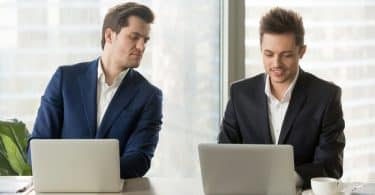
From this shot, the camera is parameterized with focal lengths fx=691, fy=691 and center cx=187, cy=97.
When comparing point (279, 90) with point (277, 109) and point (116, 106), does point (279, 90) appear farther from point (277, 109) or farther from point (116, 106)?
point (116, 106)

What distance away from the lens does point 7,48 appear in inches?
166

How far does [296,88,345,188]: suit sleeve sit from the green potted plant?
1.54m

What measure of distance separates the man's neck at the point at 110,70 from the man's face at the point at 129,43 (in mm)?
21

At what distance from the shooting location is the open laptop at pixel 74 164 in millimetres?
2557

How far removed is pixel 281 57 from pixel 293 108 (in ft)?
0.80

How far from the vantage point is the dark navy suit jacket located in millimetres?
3020

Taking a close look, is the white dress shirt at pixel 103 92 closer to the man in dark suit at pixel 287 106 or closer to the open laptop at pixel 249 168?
the man in dark suit at pixel 287 106

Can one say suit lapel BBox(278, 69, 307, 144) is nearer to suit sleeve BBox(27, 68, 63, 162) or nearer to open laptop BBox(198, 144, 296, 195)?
open laptop BBox(198, 144, 296, 195)

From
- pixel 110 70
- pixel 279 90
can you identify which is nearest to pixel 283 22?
pixel 279 90

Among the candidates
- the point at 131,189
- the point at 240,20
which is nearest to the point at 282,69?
the point at 131,189

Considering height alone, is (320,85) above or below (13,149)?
above

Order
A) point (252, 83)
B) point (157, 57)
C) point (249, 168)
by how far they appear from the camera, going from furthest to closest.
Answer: point (157, 57)
point (252, 83)
point (249, 168)

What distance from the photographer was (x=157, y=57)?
4.46 metres

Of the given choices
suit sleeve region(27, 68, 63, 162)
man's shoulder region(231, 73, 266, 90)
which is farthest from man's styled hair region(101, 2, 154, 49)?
man's shoulder region(231, 73, 266, 90)
